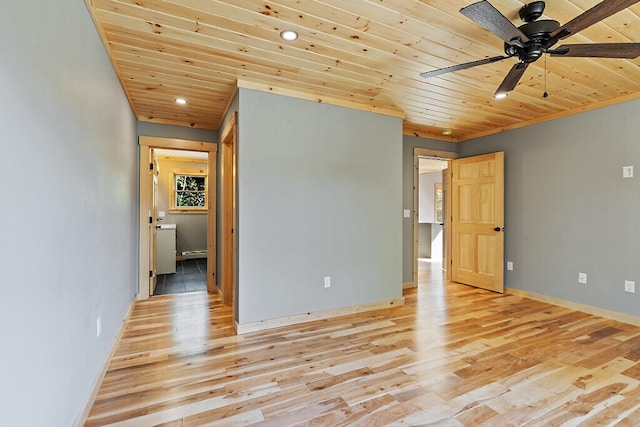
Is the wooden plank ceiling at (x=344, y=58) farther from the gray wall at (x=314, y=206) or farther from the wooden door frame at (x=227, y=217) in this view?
the wooden door frame at (x=227, y=217)

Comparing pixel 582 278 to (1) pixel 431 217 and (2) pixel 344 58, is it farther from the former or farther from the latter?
(1) pixel 431 217

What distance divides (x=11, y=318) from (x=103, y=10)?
6.06 ft

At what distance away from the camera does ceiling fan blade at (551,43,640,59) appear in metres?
1.79

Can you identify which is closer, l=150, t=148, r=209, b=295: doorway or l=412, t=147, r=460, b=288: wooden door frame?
l=412, t=147, r=460, b=288: wooden door frame

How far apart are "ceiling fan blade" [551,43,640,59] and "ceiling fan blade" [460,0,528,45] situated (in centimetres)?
31

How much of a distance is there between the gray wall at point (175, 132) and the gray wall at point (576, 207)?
435 cm

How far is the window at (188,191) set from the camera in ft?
24.2

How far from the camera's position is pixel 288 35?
7.21 ft

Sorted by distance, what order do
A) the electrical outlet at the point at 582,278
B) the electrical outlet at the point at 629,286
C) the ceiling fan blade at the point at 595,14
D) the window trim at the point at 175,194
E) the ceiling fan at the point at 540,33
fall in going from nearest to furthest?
the ceiling fan blade at the point at 595,14 < the ceiling fan at the point at 540,33 < the electrical outlet at the point at 629,286 < the electrical outlet at the point at 582,278 < the window trim at the point at 175,194

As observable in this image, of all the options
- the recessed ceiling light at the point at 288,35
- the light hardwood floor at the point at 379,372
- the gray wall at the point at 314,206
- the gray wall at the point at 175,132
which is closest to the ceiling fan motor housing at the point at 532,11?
the recessed ceiling light at the point at 288,35

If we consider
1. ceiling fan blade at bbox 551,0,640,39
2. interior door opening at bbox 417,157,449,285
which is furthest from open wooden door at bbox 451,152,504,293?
ceiling fan blade at bbox 551,0,640,39

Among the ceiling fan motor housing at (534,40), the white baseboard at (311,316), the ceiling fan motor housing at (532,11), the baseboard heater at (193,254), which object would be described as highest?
the ceiling fan motor housing at (532,11)

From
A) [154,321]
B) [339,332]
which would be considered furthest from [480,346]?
[154,321]

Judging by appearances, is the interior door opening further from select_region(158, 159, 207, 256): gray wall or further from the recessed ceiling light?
select_region(158, 159, 207, 256): gray wall
